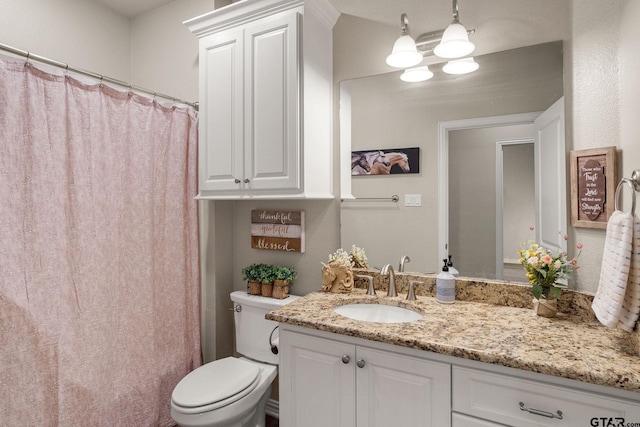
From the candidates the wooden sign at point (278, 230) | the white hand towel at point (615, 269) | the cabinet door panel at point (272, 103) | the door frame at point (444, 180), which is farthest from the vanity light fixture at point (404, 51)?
the white hand towel at point (615, 269)

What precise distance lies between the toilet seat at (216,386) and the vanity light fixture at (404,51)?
1.72 meters

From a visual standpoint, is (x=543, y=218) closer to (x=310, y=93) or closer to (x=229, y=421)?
(x=310, y=93)

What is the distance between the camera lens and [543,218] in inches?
60.7

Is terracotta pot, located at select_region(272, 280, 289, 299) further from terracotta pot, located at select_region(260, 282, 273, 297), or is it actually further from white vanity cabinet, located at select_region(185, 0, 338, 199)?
white vanity cabinet, located at select_region(185, 0, 338, 199)

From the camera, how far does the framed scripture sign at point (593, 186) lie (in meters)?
1.32

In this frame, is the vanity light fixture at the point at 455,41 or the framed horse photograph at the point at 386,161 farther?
the framed horse photograph at the point at 386,161

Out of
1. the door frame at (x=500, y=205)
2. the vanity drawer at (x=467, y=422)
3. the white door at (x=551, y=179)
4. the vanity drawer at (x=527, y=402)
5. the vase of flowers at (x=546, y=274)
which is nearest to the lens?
the vanity drawer at (x=527, y=402)

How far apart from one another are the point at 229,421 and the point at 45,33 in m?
2.48

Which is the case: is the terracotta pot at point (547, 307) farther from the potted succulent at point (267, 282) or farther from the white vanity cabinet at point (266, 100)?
the potted succulent at point (267, 282)

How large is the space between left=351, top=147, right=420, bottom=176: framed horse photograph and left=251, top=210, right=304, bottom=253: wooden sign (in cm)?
45

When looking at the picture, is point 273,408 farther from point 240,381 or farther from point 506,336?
point 506,336

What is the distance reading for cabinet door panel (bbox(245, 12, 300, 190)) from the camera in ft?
5.60

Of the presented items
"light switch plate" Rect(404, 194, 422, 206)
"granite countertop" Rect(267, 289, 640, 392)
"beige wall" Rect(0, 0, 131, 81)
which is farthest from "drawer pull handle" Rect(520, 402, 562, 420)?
"beige wall" Rect(0, 0, 131, 81)

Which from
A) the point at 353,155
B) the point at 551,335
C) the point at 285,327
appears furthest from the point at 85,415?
the point at 551,335
